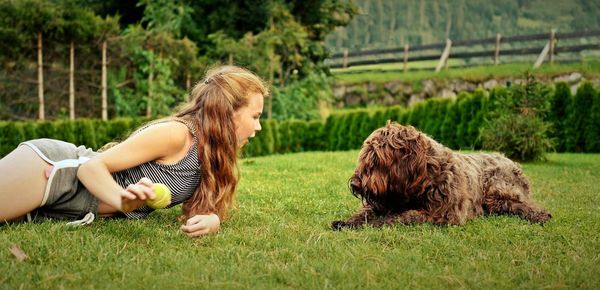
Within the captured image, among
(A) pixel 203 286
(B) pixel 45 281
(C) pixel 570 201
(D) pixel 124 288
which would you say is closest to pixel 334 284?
(A) pixel 203 286

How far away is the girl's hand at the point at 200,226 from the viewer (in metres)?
4.28

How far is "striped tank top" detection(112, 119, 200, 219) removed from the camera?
4.73 meters

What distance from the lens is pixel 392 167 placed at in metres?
4.86

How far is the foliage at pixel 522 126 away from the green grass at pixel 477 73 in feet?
25.6

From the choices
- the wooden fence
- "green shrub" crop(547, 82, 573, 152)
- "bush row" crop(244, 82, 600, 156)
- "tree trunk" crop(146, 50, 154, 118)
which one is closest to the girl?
"bush row" crop(244, 82, 600, 156)

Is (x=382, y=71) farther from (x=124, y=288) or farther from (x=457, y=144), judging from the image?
(x=124, y=288)

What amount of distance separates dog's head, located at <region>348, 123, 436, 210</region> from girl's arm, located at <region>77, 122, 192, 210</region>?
4.32ft

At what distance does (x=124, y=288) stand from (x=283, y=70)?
21.3 metres

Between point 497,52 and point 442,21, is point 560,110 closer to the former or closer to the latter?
point 497,52

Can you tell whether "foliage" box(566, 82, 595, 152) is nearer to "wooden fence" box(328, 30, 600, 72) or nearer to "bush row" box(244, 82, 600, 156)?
"bush row" box(244, 82, 600, 156)

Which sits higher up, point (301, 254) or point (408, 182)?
point (408, 182)

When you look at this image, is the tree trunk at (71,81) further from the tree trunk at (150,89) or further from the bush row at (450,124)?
the bush row at (450,124)

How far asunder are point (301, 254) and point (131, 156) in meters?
1.45

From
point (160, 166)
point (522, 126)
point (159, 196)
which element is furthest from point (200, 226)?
point (522, 126)
